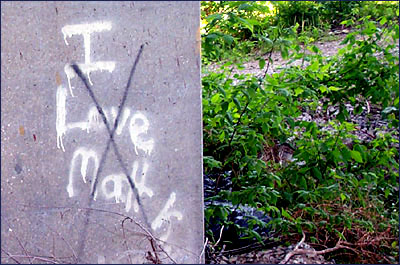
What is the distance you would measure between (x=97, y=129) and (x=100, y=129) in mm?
14

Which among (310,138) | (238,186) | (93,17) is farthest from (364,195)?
(93,17)

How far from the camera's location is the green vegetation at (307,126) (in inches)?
110

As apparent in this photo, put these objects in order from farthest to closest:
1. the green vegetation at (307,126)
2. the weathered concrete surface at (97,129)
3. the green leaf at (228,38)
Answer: the green vegetation at (307,126) < the green leaf at (228,38) < the weathered concrete surface at (97,129)

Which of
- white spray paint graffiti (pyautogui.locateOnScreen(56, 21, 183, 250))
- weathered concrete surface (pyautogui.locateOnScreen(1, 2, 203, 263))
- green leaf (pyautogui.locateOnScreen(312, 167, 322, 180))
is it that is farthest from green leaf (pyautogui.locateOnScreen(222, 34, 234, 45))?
green leaf (pyautogui.locateOnScreen(312, 167, 322, 180))

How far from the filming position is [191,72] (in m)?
2.09

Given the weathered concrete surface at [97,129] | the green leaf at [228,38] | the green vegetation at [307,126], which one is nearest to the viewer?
the weathered concrete surface at [97,129]

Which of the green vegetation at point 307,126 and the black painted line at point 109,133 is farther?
the green vegetation at point 307,126

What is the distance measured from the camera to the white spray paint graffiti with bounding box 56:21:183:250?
80.2 inches

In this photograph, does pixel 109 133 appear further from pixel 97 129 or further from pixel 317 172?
pixel 317 172

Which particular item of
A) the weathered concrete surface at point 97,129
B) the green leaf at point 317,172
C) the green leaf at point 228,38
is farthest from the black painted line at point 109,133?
the green leaf at point 317,172

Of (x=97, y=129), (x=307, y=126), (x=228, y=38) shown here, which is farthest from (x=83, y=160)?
(x=307, y=126)

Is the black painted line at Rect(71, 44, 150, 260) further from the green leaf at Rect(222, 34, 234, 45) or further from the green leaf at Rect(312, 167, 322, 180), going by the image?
the green leaf at Rect(312, 167, 322, 180)

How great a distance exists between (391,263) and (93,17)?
245 cm

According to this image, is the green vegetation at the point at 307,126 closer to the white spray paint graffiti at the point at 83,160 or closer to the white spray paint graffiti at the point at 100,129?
the white spray paint graffiti at the point at 100,129
